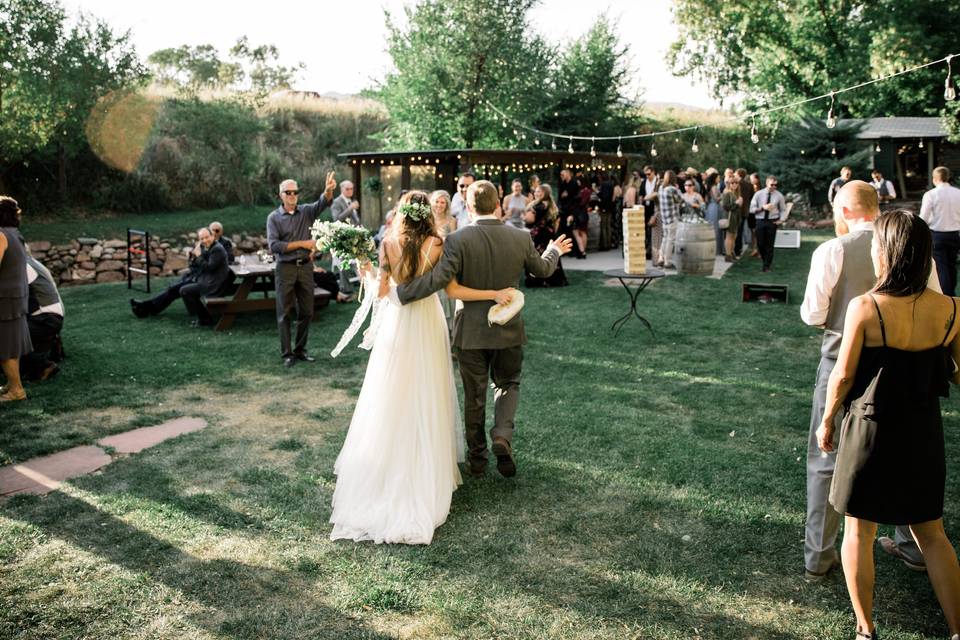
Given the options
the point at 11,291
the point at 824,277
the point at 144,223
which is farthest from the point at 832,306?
the point at 144,223

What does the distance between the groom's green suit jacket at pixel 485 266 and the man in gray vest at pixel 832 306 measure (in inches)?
68.8

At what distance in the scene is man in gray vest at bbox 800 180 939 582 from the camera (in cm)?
339

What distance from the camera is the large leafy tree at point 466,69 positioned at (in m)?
23.8

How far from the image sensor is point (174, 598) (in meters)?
3.43

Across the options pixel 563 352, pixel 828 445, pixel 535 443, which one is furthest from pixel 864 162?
pixel 828 445

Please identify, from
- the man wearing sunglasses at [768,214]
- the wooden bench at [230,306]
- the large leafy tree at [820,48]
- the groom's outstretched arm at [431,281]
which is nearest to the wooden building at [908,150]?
the large leafy tree at [820,48]

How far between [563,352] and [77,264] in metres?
12.0

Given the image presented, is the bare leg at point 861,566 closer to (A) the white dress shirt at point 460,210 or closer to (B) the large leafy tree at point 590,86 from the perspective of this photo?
(A) the white dress shirt at point 460,210

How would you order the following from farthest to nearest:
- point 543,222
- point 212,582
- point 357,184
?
point 357,184, point 543,222, point 212,582

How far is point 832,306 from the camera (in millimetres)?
3465

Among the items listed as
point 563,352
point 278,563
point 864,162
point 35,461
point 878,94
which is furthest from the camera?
point 878,94

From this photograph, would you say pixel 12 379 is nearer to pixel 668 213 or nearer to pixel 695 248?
pixel 695 248

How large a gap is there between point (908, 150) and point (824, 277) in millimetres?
26060

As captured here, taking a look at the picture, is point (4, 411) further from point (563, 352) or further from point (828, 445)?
point (828, 445)
